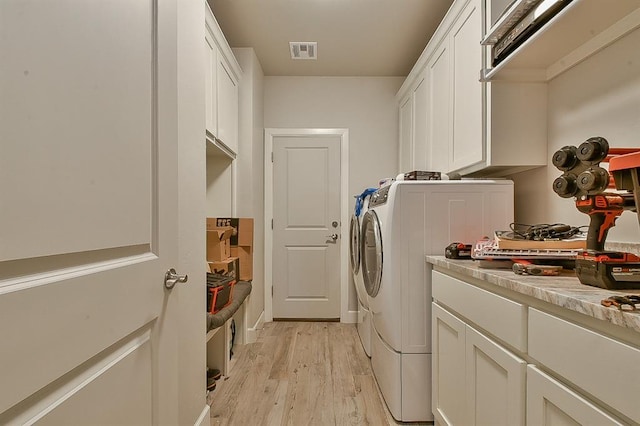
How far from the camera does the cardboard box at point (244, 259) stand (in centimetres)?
289

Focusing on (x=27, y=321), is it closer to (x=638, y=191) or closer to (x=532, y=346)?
(x=532, y=346)

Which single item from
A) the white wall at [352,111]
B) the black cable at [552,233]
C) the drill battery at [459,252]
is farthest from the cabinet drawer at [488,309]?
the white wall at [352,111]

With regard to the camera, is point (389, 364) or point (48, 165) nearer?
point (48, 165)

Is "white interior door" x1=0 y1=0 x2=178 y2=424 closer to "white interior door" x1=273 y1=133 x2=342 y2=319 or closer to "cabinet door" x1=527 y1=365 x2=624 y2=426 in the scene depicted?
"cabinet door" x1=527 y1=365 x2=624 y2=426

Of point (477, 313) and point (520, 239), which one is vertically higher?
point (520, 239)

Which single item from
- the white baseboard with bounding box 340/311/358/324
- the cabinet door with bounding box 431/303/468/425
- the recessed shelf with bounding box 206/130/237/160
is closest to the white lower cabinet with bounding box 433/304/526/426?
the cabinet door with bounding box 431/303/468/425

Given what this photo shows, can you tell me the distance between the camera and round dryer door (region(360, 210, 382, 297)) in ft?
6.65

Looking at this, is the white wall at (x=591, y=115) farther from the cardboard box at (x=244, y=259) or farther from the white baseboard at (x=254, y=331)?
the white baseboard at (x=254, y=331)

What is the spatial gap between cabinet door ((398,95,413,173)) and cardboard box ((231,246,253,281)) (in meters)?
1.61

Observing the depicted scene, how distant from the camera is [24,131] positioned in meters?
0.55

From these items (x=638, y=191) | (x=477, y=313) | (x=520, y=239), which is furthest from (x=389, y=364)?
(x=638, y=191)

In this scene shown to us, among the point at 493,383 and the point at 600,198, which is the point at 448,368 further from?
the point at 600,198

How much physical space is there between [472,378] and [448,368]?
9.5 inches

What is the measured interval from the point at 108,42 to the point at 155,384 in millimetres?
843
